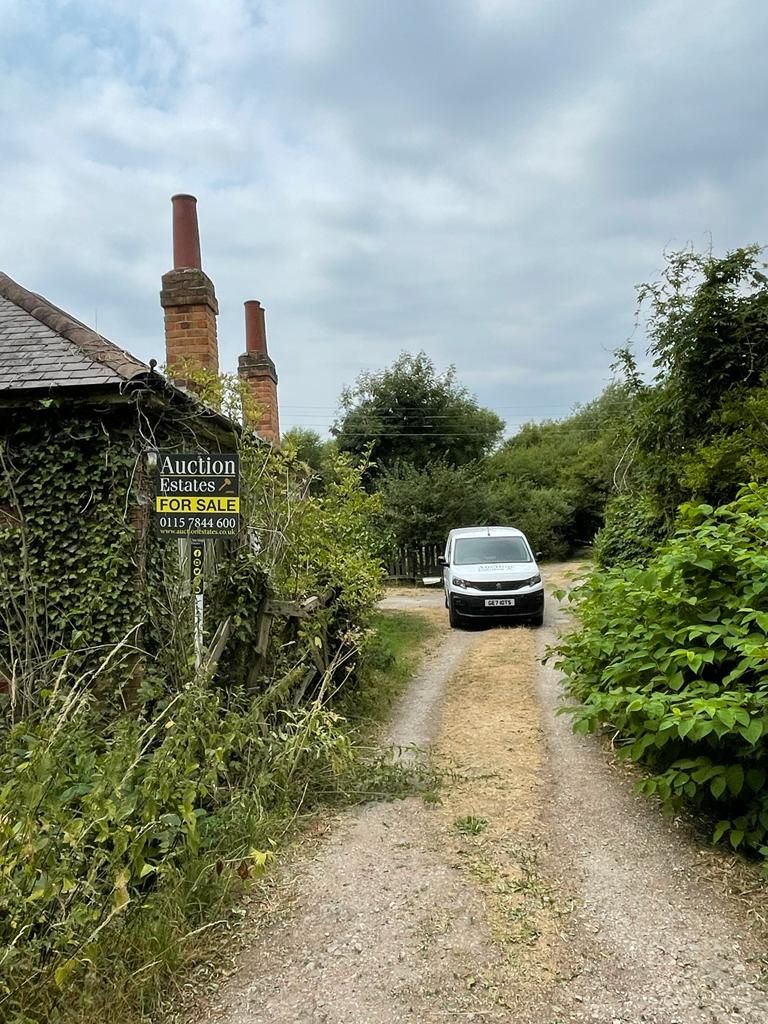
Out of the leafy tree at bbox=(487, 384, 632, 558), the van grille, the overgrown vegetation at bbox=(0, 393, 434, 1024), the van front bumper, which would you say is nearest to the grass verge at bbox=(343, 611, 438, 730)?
the overgrown vegetation at bbox=(0, 393, 434, 1024)

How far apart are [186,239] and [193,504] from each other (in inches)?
175

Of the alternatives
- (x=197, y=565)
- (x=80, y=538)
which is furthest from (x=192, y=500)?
(x=80, y=538)

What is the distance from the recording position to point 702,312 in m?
7.02

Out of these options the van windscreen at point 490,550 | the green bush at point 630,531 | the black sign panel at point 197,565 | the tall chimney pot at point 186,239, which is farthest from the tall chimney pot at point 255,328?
the black sign panel at point 197,565

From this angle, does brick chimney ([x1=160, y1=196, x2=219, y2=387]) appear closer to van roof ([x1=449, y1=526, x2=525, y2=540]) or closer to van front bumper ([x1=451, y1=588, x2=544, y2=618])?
van front bumper ([x1=451, y1=588, x2=544, y2=618])

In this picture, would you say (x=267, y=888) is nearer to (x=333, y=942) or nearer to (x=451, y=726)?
(x=333, y=942)

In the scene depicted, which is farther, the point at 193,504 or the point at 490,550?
the point at 490,550

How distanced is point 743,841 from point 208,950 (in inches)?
106

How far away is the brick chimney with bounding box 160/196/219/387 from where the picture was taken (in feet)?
25.8

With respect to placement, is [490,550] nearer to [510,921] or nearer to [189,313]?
[189,313]

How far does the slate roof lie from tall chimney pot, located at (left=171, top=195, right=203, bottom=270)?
175 centimetres

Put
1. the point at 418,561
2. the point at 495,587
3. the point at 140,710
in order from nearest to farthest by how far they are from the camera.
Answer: the point at 140,710, the point at 495,587, the point at 418,561

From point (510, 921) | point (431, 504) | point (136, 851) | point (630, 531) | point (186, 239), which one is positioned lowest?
point (510, 921)

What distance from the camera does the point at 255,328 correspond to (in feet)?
39.7
